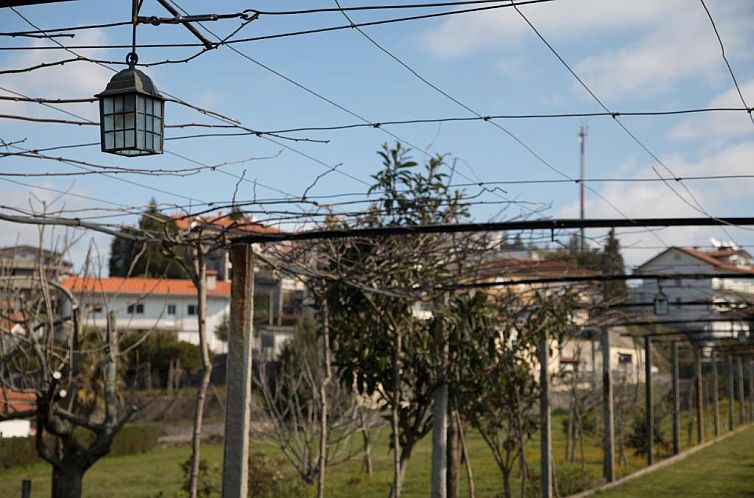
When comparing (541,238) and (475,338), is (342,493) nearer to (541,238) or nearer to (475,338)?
(475,338)

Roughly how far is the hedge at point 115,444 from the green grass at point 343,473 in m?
0.33

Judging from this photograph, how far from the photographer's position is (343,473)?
25.1 m

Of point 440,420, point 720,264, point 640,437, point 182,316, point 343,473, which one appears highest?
point 720,264

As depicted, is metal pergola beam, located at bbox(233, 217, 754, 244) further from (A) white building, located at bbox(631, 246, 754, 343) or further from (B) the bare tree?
(B) the bare tree

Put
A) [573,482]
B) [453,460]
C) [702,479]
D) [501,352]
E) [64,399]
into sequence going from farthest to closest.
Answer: [702,479]
[573,482]
[453,460]
[501,352]
[64,399]

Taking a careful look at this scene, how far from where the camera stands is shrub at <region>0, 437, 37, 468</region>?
1093 inches

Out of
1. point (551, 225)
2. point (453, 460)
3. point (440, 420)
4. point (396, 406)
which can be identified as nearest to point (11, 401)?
point (453, 460)

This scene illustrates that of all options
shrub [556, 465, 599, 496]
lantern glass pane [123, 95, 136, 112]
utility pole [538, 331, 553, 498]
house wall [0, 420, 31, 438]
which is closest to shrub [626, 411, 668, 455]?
shrub [556, 465, 599, 496]

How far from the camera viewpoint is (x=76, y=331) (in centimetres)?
1202

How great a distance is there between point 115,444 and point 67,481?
21.2 meters

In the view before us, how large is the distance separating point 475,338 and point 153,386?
3571cm

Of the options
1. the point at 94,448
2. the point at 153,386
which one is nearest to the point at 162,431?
the point at 153,386

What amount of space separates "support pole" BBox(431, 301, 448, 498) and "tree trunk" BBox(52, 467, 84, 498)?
15.5ft

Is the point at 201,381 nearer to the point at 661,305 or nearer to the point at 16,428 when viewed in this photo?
the point at 661,305
